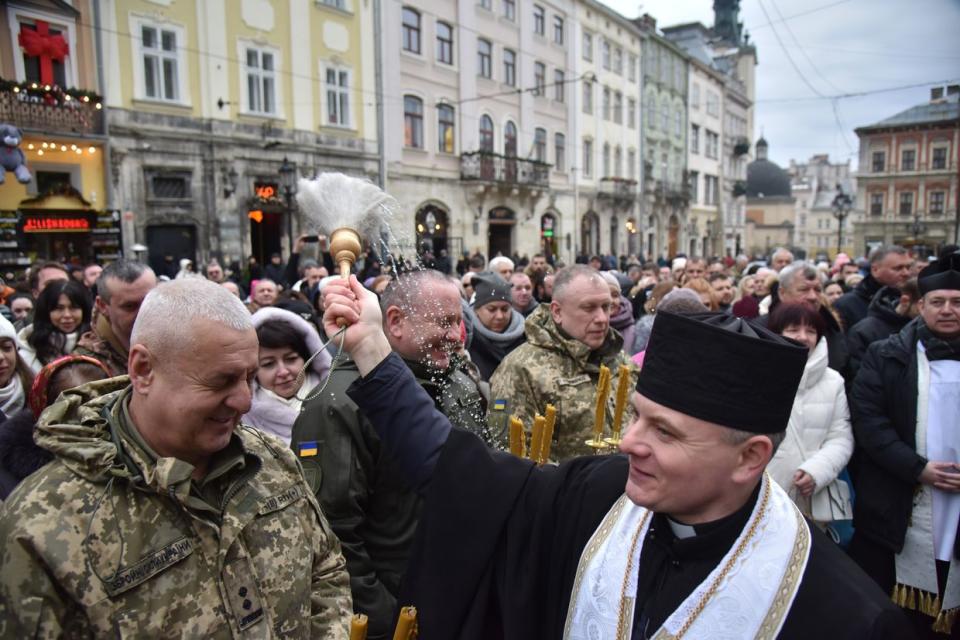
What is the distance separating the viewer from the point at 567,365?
354 centimetres

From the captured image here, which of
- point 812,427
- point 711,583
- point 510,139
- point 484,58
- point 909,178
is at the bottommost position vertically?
point 812,427

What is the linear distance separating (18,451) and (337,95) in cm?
1950

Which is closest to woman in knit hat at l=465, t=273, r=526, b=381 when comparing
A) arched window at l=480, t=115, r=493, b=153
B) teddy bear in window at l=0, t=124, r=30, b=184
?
teddy bear in window at l=0, t=124, r=30, b=184

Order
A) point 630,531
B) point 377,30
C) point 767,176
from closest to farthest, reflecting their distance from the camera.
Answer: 1. point 630,531
2. point 377,30
3. point 767,176

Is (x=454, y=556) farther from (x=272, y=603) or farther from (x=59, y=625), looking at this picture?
(x=59, y=625)

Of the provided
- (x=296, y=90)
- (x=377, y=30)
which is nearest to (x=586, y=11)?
(x=377, y=30)

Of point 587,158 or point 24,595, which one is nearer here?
point 24,595

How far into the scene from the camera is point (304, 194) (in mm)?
2297

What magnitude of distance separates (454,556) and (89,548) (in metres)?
0.90

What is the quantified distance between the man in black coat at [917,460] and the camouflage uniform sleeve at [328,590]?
9.87 feet

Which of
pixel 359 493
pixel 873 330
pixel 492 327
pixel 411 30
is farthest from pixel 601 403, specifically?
pixel 411 30

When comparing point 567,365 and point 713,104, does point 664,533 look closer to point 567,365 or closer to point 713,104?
point 567,365

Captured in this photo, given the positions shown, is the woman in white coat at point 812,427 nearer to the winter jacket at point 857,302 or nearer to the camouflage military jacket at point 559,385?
the camouflage military jacket at point 559,385

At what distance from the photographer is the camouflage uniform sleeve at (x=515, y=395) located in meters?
3.35
